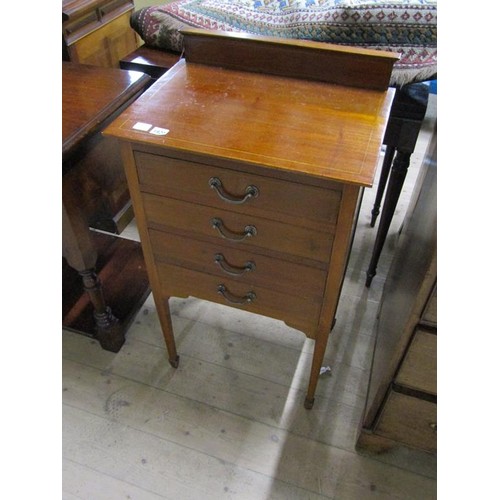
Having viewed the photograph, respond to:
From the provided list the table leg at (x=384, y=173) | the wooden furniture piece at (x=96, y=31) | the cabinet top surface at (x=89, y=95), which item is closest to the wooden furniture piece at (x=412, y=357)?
the table leg at (x=384, y=173)

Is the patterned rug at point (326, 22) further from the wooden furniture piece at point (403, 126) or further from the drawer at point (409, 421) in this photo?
the drawer at point (409, 421)

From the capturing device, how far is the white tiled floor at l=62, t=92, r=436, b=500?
106 cm

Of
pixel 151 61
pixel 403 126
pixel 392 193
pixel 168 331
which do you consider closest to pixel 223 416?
pixel 168 331

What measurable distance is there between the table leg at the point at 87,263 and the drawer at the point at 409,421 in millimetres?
775

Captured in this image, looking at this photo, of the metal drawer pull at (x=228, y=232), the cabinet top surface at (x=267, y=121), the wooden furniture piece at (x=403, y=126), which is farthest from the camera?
the wooden furniture piece at (x=403, y=126)

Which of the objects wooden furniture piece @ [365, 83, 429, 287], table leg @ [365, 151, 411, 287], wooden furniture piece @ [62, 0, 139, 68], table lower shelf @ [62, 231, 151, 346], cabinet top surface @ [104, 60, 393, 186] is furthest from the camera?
wooden furniture piece @ [62, 0, 139, 68]

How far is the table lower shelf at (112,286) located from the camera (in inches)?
54.8

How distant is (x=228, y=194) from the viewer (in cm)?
76

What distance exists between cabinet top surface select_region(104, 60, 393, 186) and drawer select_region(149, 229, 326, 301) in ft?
0.74

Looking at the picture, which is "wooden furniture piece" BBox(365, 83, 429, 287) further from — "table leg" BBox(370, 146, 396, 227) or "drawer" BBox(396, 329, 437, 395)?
"drawer" BBox(396, 329, 437, 395)

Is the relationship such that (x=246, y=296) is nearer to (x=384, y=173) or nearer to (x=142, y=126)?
(x=142, y=126)

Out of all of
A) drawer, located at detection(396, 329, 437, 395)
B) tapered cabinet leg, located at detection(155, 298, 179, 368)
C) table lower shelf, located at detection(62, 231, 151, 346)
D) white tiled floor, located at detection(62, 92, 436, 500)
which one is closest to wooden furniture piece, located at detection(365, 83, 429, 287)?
white tiled floor, located at detection(62, 92, 436, 500)

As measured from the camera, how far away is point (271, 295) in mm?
910
